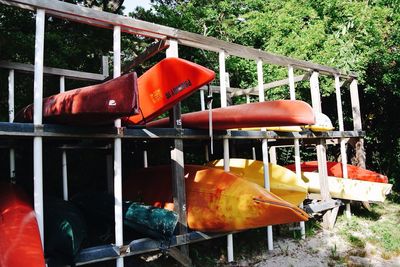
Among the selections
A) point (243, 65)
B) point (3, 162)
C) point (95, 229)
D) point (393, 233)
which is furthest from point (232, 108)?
point (243, 65)

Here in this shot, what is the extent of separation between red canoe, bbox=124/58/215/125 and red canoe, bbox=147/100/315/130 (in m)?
0.77

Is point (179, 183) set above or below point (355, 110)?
below

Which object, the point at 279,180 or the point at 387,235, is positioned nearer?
the point at 279,180

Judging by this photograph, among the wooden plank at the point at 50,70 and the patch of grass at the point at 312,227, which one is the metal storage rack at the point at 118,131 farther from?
the patch of grass at the point at 312,227

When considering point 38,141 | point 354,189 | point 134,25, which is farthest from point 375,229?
point 38,141

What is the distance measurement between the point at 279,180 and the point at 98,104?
327cm

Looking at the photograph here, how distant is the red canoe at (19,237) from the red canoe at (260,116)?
2276 millimetres

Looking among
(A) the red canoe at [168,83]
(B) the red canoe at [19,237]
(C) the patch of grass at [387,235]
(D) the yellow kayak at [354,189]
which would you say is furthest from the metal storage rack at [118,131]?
(C) the patch of grass at [387,235]

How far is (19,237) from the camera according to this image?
9.62 ft

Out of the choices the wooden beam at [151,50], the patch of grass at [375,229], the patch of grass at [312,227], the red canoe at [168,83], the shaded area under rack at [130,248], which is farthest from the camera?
the patch of grass at [312,227]

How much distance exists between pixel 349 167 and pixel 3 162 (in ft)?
23.0

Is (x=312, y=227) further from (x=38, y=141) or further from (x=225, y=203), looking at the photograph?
(x=38, y=141)

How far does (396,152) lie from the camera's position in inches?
412

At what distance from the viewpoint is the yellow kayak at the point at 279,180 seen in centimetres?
523
